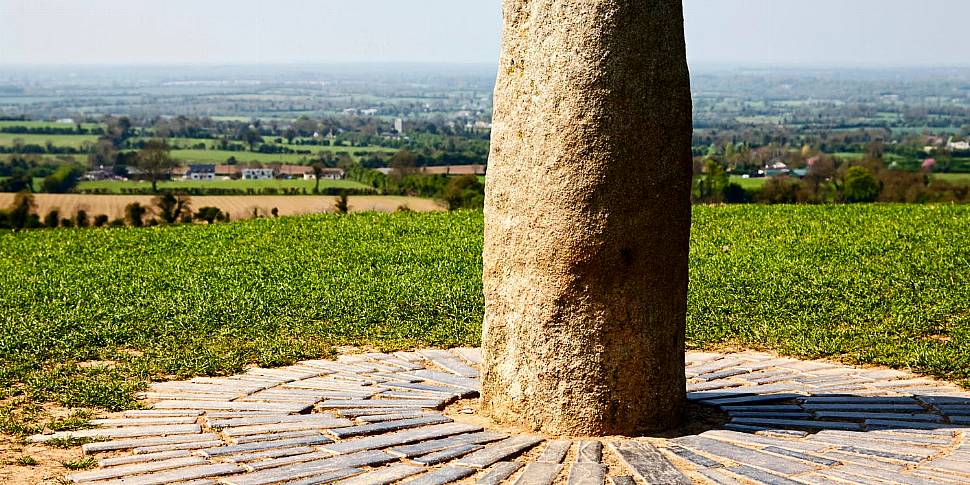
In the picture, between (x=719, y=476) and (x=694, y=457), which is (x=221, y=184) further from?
(x=719, y=476)

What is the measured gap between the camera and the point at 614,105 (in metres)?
5.21

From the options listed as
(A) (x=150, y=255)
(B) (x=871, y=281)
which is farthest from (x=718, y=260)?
(A) (x=150, y=255)

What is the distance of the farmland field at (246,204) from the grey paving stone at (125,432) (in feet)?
35.3

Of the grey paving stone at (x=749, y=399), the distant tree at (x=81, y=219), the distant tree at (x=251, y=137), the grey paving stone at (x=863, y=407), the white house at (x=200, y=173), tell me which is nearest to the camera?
the grey paving stone at (x=863, y=407)

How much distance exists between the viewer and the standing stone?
17.1ft

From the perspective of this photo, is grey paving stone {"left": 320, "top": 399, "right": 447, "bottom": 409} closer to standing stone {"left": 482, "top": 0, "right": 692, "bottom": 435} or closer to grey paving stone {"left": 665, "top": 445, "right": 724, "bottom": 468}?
standing stone {"left": 482, "top": 0, "right": 692, "bottom": 435}

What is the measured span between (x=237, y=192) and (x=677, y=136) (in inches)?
1096

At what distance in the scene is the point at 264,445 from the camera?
534cm

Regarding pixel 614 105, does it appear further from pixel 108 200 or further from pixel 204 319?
pixel 108 200

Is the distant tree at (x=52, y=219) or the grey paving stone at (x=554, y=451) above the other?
the grey paving stone at (x=554, y=451)

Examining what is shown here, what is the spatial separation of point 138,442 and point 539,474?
2.06 metres

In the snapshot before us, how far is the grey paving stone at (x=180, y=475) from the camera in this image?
4895 millimetres

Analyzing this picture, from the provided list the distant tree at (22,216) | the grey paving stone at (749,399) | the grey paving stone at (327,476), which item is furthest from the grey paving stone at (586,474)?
the distant tree at (22,216)

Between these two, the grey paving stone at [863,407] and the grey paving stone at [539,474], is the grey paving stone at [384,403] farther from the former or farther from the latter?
the grey paving stone at [863,407]
